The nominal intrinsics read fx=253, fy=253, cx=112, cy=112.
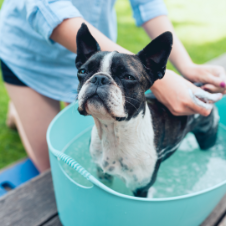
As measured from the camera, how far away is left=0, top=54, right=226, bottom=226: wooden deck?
63.9 inches

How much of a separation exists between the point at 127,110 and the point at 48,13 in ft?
2.37

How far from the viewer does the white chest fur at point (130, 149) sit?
1429 millimetres

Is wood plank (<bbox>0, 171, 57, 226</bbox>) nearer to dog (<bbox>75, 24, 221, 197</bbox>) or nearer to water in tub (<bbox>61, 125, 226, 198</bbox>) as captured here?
water in tub (<bbox>61, 125, 226, 198</bbox>)

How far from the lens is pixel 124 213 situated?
1.24 m

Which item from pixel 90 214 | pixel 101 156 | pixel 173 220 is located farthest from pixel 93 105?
pixel 173 220

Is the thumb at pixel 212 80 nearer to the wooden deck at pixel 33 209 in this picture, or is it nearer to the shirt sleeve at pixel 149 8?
the shirt sleeve at pixel 149 8

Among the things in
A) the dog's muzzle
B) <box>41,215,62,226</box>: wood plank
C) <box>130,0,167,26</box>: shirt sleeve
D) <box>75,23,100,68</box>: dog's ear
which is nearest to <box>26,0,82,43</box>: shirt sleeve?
<box>75,23,100,68</box>: dog's ear

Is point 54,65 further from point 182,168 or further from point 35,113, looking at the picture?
point 182,168

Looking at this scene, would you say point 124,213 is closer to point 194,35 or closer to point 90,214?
point 90,214

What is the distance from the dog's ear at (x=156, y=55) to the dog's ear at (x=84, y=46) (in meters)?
0.27

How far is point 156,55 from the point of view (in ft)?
4.54

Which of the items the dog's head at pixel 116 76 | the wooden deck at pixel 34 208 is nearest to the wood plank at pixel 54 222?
the wooden deck at pixel 34 208

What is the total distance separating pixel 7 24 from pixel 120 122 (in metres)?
1.23

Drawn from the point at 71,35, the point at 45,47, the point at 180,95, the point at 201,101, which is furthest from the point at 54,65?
the point at 201,101
